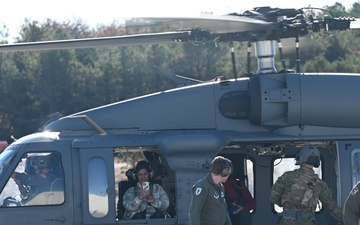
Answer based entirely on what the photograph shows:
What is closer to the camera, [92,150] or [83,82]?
[92,150]

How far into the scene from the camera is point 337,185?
9602 millimetres

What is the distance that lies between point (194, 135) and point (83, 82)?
69.9ft

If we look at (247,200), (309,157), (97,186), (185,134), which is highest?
(185,134)

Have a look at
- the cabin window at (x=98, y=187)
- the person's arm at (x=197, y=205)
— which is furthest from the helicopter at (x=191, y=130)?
the person's arm at (x=197, y=205)

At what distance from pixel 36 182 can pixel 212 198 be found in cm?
234

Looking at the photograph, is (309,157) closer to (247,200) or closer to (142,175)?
(247,200)

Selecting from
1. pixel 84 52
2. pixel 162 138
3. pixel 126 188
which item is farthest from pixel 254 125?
pixel 84 52

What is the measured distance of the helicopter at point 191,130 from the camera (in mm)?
9461

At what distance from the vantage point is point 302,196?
28.8ft

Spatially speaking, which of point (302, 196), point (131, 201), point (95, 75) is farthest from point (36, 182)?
point (95, 75)

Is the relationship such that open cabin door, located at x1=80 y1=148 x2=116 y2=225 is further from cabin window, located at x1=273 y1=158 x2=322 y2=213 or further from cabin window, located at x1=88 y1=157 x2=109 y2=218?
cabin window, located at x1=273 y1=158 x2=322 y2=213

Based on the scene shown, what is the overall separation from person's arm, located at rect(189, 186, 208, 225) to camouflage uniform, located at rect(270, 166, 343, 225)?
1113 millimetres

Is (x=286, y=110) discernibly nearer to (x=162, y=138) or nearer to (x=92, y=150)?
(x=162, y=138)

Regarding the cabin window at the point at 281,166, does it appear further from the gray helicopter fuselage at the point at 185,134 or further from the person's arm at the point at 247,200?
the person's arm at the point at 247,200
